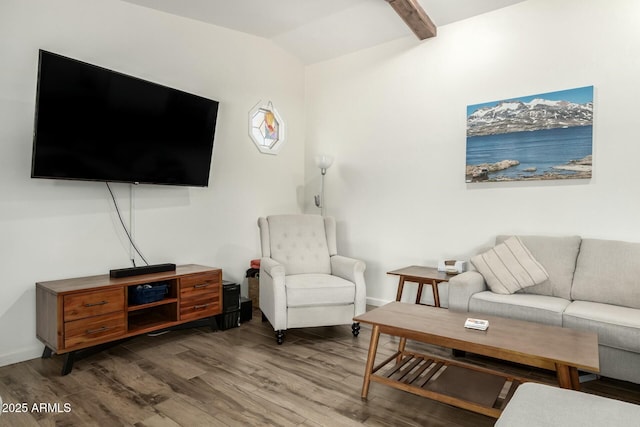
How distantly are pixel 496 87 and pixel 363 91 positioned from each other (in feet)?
4.71

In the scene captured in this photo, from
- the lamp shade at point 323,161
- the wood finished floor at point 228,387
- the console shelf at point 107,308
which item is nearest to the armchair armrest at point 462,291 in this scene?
the wood finished floor at point 228,387

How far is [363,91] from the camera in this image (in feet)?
14.2

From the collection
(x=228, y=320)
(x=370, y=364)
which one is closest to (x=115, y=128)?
(x=228, y=320)

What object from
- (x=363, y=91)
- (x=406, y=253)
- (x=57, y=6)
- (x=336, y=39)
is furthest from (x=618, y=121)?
(x=57, y=6)

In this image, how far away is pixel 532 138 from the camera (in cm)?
322

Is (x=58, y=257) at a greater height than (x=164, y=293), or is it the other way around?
(x=58, y=257)

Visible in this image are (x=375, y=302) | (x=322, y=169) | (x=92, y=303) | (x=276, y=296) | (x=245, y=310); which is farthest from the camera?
(x=322, y=169)

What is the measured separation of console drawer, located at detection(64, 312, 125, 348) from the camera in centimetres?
239

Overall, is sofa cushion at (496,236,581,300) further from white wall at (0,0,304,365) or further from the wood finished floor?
white wall at (0,0,304,365)

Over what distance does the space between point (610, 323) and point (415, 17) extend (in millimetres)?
2819

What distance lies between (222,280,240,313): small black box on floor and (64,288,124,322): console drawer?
2.87 ft

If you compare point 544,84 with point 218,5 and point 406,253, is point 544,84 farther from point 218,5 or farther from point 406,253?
point 218,5

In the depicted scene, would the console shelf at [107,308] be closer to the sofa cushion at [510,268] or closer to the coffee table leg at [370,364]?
the coffee table leg at [370,364]

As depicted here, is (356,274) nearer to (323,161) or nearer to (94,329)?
(323,161)
